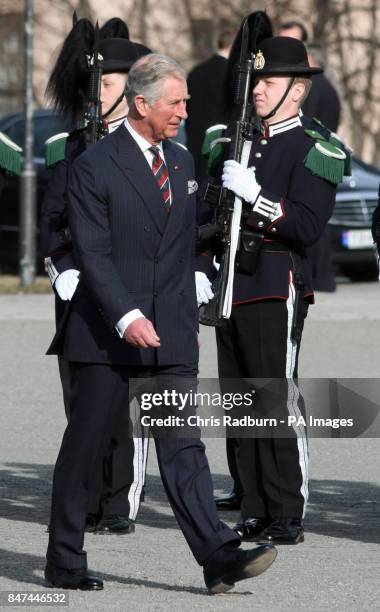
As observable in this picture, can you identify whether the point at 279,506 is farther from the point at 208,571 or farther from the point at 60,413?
the point at 60,413

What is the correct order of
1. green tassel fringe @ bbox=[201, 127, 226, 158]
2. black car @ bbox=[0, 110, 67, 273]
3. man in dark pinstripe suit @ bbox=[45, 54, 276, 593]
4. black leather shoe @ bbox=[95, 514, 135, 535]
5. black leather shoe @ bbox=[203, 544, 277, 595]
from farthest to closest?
black car @ bbox=[0, 110, 67, 273] → green tassel fringe @ bbox=[201, 127, 226, 158] → black leather shoe @ bbox=[95, 514, 135, 535] → man in dark pinstripe suit @ bbox=[45, 54, 276, 593] → black leather shoe @ bbox=[203, 544, 277, 595]

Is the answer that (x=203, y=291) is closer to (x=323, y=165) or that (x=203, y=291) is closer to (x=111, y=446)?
(x=323, y=165)

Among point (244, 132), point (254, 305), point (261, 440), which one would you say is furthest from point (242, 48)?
point (261, 440)

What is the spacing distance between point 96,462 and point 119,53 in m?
2.11

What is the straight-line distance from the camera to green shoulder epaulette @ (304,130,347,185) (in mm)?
7070

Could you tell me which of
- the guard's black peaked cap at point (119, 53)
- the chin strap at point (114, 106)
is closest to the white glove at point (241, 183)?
the chin strap at point (114, 106)

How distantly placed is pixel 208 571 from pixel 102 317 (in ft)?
2.91

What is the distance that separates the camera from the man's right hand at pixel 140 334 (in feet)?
19.6

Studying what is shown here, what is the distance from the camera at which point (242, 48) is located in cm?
720

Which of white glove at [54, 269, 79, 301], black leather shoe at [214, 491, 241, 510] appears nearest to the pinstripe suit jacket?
white glove at [54, 269, 79, 301]

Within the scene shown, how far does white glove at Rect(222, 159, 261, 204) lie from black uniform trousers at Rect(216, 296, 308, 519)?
0.47m

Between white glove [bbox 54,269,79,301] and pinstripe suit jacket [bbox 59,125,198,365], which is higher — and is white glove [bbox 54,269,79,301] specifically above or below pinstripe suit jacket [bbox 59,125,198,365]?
below

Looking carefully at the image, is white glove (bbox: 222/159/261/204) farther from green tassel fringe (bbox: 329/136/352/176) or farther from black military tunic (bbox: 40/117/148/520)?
black military tunic (bbox: 40/117/148/520)

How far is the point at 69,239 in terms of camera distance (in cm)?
738
